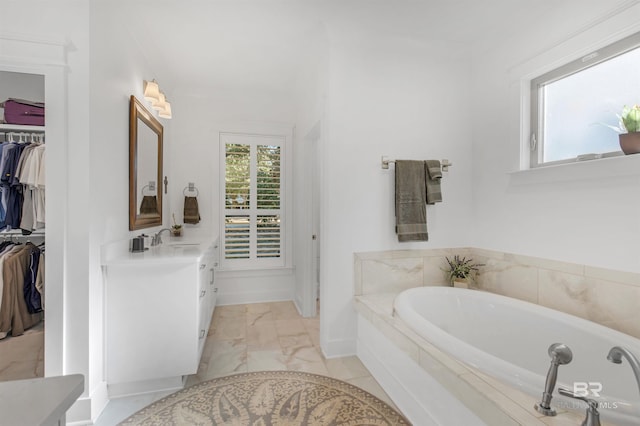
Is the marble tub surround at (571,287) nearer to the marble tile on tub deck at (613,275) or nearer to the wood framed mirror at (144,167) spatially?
the marble tile on tub deck at (613,275)

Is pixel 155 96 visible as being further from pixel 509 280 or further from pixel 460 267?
pixel 509 280

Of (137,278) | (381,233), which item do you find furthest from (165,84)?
(381,233)

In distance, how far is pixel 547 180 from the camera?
1.96m

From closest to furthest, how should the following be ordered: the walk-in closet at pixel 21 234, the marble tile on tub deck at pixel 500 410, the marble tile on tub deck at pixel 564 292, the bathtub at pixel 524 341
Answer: the marble tile on tub deck at pixel 500 410 → the bathtub at pixel 524 341 → the marble tile on tub deck at pixel 564 292 → the walk-in closet at pixel 21 234

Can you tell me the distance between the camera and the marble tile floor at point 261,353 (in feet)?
6.16

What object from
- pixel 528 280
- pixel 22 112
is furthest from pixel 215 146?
pixel 528 280

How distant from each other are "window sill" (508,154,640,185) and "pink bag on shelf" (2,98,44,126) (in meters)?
3.59

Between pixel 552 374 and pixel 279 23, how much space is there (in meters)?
2.56

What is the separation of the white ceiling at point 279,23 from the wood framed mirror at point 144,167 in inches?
23.0

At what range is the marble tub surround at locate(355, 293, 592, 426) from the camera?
1.00 m

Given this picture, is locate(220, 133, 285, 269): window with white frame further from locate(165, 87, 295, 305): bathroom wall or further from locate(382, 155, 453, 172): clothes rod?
locate(382, 155, 453, 172): clothes rod

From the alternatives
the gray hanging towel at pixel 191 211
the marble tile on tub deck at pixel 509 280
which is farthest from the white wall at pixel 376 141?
the gray hanging towel at pixel 191 211

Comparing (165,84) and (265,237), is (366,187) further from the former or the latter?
(165,84)

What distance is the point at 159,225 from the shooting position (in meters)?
3.00
